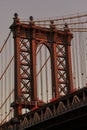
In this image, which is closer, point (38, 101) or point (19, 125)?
point (19, 125)

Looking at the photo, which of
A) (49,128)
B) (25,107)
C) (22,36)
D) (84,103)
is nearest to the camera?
(84,103)

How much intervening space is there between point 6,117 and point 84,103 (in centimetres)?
3269

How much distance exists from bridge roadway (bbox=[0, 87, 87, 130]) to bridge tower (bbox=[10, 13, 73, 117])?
20.5 feet

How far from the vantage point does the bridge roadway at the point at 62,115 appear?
161ft

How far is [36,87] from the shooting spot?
70.8 m

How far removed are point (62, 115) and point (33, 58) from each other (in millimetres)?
21805

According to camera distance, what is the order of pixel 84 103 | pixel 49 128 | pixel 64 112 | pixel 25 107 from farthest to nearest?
pixel 25 107
pixel 49 128
pixel 64 112
pixel 84 103

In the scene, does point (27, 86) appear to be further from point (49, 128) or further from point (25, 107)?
point (49, 128)

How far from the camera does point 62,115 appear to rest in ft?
170

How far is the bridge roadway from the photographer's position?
49.1 m

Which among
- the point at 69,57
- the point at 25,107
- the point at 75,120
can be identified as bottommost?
the point at 75,120

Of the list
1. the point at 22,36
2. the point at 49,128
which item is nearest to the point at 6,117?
the point at 22,36

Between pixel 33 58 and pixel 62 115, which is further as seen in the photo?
pixel 33 58

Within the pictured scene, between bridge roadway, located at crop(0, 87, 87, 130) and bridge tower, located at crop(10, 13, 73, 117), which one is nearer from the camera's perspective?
bridge roadway, located at crop(0, 87, 87, 130)
